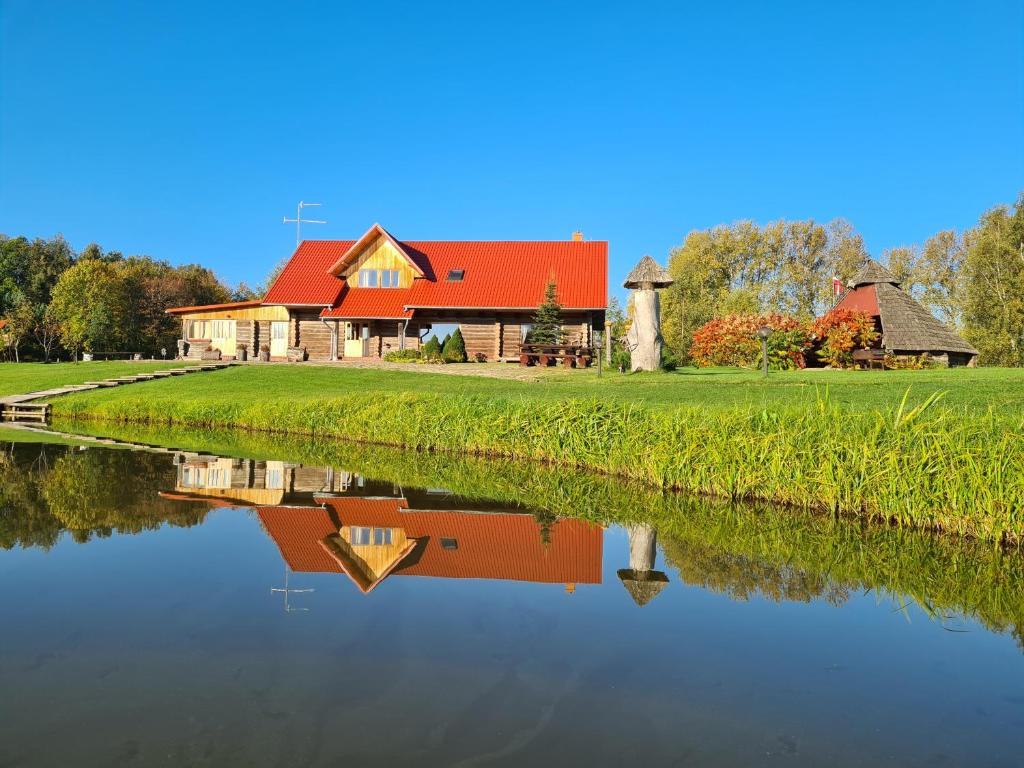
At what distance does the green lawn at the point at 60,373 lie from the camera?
29891 mm

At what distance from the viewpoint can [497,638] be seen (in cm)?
543

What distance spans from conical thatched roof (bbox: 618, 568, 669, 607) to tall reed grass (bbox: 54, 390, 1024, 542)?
3798 mm

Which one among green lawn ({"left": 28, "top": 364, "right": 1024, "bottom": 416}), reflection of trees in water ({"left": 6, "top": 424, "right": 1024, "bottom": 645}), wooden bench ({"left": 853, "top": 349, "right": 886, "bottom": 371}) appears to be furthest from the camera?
wooden bench ({"left": 853, "top": 349, "right": 886, "bottom": 371})

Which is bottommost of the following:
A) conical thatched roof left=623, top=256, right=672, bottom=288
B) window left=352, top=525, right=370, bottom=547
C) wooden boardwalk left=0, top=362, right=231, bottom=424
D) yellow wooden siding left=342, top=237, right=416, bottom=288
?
window left=352, top=525, right=370, bottom=547

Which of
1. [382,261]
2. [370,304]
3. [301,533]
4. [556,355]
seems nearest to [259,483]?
[301,533]

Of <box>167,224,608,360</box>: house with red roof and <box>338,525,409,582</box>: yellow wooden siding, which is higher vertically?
<box>167,224,608,360</box>: house with red roof

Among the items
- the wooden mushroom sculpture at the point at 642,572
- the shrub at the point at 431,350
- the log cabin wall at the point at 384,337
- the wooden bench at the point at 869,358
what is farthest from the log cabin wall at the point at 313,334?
the wooden mushroom sculpture at the point at 642,572

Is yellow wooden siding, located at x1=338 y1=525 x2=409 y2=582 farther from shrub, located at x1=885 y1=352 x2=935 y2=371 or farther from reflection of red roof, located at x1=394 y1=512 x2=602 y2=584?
shrub, located at x1=885 y1=352 x2=935 y2=371

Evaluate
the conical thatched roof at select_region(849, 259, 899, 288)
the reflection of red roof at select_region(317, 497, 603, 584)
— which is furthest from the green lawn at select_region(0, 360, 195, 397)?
the conical thatched roof at select_region(849, 259, 899, 288)

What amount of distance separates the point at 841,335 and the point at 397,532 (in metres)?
24.4

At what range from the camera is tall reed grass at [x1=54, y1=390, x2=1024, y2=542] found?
8570mm

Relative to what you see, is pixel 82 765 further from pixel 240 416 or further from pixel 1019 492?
pixel 240 416

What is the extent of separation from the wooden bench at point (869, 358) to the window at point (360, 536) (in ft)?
78.8

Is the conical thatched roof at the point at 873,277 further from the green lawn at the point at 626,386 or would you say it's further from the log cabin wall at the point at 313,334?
the log cabin wall at the point at 313,334
